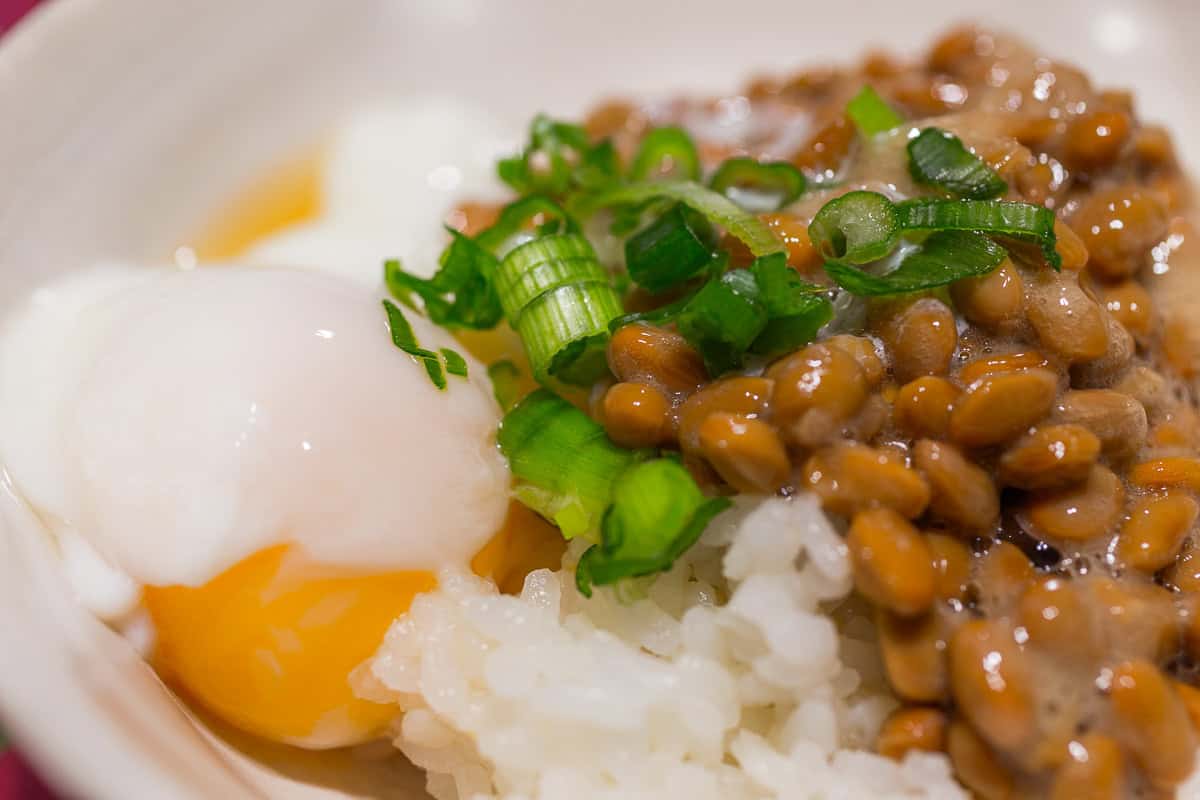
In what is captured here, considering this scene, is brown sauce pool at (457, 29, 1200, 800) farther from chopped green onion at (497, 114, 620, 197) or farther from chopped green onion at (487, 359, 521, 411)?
chopped green onion at (497, 114, 620, 197)

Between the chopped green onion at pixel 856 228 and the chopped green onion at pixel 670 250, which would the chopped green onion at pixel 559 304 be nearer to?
the chopped green onion at pixel 670 250

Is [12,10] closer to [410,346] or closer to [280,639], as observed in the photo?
[410,346]

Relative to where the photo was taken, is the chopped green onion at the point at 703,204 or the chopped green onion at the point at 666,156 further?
the chopped green onion at the point at 666,156

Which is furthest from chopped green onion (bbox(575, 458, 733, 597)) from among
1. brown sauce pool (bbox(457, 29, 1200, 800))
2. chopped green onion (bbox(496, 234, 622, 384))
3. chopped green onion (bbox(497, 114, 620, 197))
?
chopped green onion (bbox(497, 114, 620, 197))

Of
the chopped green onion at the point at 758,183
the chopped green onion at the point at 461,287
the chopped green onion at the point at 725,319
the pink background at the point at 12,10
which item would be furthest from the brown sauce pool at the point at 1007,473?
the pink background at the point at 12,10

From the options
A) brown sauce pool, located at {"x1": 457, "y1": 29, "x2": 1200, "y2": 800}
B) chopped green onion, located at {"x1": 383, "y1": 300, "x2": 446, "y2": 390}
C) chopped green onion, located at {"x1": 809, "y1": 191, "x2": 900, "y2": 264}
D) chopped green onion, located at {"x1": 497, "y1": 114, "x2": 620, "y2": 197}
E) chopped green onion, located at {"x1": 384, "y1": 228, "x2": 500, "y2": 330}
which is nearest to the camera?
brown sauce pool, located at {"x1": 457, "y1": 29, "x2": 1200, "y2": 800}

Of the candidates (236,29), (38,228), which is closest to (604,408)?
(38,228)

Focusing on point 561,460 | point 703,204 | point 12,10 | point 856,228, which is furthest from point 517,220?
point 12,10

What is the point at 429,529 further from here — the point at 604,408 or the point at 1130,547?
the point at 1130,547
